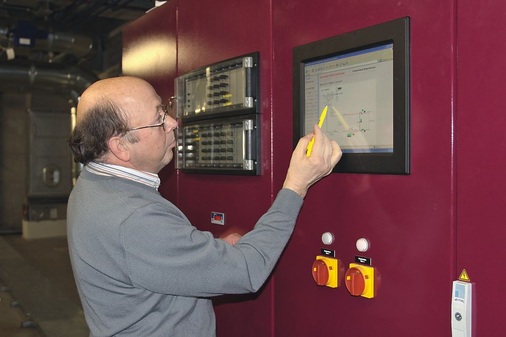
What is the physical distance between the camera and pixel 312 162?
1.23 m

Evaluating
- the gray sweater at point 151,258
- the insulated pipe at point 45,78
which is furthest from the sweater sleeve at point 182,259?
the insulated pipe at point 45,78

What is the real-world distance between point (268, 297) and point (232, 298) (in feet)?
0.63

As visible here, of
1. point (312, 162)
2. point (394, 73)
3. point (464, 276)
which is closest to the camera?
point (464, 276)

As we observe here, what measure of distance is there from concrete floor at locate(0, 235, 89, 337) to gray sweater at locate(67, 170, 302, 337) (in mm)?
2645

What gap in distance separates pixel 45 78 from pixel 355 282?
15.1 feet

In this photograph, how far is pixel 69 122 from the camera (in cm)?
718

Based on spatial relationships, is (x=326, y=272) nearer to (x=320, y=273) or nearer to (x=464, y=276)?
(x=320, y=273)

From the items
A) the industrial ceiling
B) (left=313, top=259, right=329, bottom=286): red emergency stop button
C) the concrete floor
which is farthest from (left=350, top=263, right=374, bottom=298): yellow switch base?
the industrial ceiling

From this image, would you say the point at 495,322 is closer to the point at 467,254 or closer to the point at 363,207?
the point at 467,254

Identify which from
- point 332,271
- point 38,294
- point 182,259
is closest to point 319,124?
point 332,271

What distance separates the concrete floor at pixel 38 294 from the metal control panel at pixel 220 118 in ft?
7.92

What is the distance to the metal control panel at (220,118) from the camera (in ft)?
4.91

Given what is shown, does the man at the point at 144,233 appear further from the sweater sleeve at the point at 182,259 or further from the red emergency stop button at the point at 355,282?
the red emergency stop button at the point at 355,282

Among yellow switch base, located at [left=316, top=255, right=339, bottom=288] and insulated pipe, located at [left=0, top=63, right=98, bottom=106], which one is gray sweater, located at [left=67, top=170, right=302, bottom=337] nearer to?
yellow switch base, located at [left=316, top=255, right=339, bottom=288]
